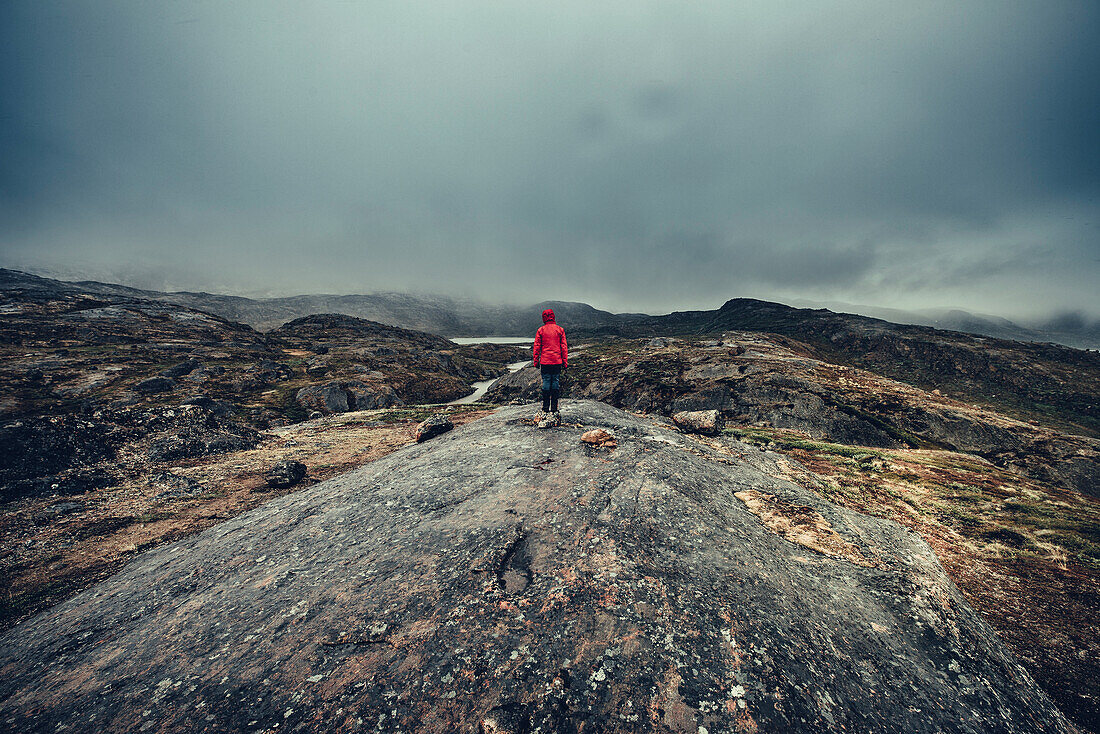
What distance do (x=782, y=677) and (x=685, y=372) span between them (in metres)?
39.3

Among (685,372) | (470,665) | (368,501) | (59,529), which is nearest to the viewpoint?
(470,665)

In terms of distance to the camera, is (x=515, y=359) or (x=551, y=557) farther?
(x=515, y=359)

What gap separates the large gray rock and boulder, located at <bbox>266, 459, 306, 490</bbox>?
5332 mm

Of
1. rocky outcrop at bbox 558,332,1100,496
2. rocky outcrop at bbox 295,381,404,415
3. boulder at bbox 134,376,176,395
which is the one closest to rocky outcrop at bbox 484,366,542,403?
rocky outcrop at bbox 558,332,1100,496

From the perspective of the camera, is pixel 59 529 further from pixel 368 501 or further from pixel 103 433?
pixel 368 501

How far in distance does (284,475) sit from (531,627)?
596 inches

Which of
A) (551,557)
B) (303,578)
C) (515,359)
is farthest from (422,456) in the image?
(515,359)

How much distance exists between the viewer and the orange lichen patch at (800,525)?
337 inches

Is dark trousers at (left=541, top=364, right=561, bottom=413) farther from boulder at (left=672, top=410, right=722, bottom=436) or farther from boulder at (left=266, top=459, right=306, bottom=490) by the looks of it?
boulder at (left=266, top=459, right=306, bottom=490)

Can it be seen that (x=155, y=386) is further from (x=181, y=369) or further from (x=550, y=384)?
(x=550, y=384)

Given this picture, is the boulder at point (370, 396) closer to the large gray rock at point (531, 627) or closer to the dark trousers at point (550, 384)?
the large gray rock at point (531, 627)

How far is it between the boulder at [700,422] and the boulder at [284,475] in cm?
1908

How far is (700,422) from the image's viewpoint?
58.0 ft

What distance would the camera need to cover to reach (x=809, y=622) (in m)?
6.29
